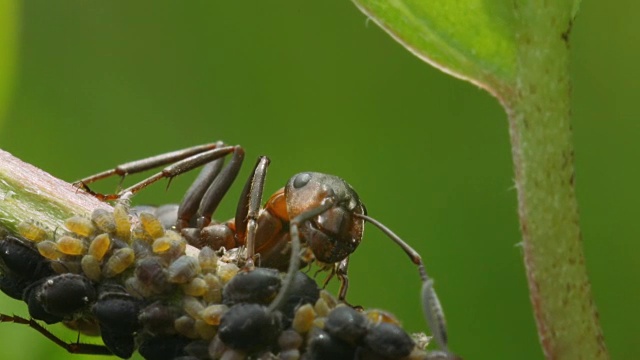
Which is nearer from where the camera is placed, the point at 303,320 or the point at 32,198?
the point at 303,320

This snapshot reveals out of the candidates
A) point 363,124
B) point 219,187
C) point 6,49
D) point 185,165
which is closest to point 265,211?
point 219,187

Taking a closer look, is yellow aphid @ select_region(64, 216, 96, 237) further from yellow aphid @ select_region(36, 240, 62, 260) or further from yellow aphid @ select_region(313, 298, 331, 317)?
yellow aphid @ select_region(313, 298, 331, 317)

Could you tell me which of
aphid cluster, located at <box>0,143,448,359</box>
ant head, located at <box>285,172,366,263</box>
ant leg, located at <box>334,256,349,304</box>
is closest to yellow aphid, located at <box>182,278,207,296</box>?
aphid cluster, located at <box>0,143,448,359</box>

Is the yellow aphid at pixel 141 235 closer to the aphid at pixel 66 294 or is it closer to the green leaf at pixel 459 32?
the aphid at pixel 66 294

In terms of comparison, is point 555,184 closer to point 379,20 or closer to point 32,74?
point 379,20

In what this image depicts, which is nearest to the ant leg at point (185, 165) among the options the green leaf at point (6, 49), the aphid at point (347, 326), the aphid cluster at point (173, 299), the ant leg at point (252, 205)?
the ant leg at point (252, 205)

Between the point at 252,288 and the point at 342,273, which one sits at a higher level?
the point at 252,288

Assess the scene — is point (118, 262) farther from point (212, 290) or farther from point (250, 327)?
point (250, 327)
